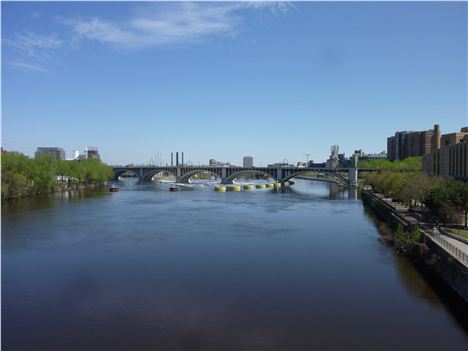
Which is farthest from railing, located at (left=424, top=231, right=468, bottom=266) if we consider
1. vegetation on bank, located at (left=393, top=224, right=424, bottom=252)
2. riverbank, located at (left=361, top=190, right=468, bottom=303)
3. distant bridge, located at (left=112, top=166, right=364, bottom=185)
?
distant bridge, located at (left=112, top=166, right=364, bottom=185)

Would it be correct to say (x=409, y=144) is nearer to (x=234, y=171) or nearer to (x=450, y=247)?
(x=234, y=171)

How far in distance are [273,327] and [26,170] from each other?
52.7 meters

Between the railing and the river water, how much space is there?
4.95 feet

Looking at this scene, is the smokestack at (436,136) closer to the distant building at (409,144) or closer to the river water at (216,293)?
the river water at (216,293)

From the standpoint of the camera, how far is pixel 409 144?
142500 millimetres

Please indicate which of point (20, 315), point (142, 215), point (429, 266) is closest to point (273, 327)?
point (20, 315)

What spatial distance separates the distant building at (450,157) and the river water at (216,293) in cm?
1757

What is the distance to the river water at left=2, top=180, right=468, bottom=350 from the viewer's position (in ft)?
42.7

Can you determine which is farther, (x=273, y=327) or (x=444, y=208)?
(x=444, y=208)

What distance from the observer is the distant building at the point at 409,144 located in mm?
129550

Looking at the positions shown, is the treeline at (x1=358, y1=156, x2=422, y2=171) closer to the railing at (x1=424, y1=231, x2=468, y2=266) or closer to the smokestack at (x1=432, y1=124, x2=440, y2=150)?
the smokestack at (x1=432, y1=124, x2=440, y2=150)

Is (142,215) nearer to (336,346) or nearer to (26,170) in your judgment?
(26,170)

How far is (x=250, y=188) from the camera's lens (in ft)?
302

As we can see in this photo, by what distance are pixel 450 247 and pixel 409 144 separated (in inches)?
5286
